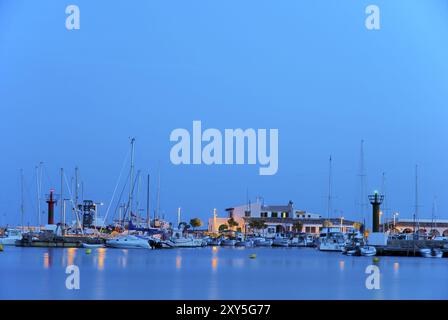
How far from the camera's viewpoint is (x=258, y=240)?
309ft

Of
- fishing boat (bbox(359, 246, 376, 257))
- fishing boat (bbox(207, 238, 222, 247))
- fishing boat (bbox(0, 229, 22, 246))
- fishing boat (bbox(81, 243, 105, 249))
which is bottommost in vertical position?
fishing boat (bbox(207, 238, 222, 247))

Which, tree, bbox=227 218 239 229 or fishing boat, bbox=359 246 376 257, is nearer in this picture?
fishing boat, bbox=359 246 376 257

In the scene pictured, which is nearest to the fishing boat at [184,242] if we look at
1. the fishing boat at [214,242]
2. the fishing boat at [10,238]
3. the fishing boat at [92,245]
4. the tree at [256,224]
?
the fishing boat at [92,245]

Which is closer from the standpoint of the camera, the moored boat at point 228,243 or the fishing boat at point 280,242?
the fishing boat at point 280,242

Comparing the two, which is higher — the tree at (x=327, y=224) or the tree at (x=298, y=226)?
the tree at (x=327, y=224)

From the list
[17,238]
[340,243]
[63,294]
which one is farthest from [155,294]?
[17,238]

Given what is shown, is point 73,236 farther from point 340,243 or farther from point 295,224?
point 295,224

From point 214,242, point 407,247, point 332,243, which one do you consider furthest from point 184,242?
point 407,247

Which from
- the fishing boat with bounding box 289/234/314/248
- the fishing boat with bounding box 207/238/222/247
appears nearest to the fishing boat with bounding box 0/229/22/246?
the fishing boat with bounding box 207/238/222/247

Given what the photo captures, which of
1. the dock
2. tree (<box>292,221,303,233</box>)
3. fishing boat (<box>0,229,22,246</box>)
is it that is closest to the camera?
the dock

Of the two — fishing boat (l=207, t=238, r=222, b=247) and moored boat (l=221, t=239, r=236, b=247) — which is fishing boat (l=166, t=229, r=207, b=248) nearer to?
moored boat (l=221, t=239, r=236, b=247)

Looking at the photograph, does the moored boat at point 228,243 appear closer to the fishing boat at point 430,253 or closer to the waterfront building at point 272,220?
the waterfront building at point 272,220

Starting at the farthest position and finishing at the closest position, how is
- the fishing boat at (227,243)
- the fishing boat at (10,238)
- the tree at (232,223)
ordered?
the tree at (232,223)
the fishing boat at (227,243)
the fishing boat at (10,238)

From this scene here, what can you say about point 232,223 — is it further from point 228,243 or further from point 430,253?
point 430,253
